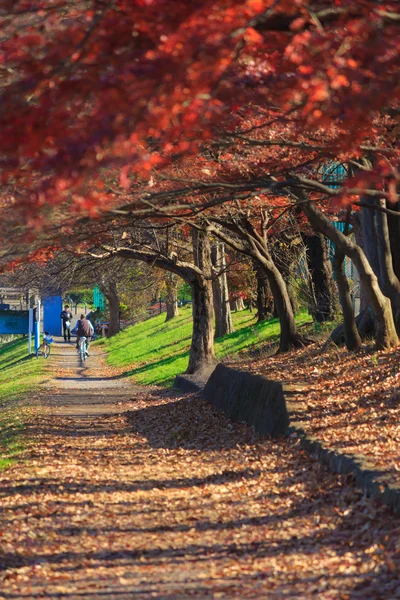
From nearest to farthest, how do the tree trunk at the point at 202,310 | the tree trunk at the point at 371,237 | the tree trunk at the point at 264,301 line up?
the tree trunk at the point at 371,237 → the tree trunk at the point at 202,310 → the tree trunk at the point at 264,301

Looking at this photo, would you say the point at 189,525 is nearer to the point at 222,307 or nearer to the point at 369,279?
the point at 369,279

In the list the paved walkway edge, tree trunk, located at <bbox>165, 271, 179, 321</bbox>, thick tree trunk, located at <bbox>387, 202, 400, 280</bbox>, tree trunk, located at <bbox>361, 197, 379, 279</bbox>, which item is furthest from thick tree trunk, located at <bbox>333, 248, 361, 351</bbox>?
tree trunk, located at <bbox>165, 271, 179, 321</bbox>

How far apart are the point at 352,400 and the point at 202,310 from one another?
11.9 m

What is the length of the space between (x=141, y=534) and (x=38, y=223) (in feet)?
11.8

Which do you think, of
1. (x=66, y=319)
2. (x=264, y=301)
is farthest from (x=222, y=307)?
(x=66, y=319)

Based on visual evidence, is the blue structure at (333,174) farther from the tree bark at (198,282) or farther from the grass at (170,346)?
the grass at (170,346)

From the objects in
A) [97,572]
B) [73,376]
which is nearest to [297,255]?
[73,376]

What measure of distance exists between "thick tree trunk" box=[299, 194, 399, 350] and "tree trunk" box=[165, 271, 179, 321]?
902 inches

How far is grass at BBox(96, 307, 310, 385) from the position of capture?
27.8m

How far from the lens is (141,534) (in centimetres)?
833

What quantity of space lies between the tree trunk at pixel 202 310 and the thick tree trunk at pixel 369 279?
8.64m

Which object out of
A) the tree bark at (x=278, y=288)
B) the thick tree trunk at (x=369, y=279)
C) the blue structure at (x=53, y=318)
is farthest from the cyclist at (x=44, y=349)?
the thick tree trunk at (x=369, y=279)

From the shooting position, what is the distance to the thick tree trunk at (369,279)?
49.3ft

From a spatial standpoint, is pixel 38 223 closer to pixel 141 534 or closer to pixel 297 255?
pixel 141 534
